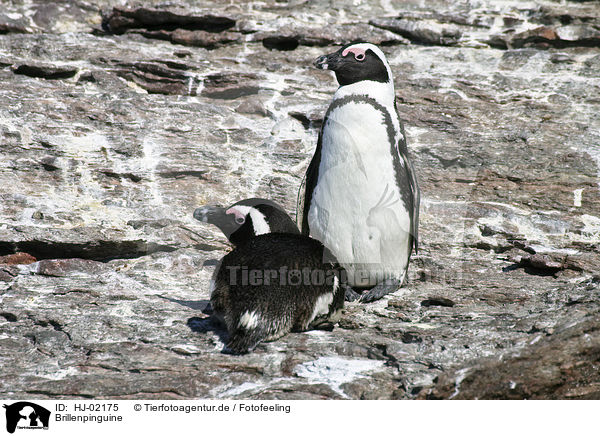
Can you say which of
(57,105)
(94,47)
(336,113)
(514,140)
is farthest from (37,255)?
(514,140)

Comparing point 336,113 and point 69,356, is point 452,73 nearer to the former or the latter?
point 336,113

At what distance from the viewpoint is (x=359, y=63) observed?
3979 mm

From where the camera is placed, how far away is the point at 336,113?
153 inches

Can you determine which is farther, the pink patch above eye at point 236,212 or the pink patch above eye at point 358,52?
the pink patch above eye at point 358,52

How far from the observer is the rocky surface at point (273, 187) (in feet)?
8.71

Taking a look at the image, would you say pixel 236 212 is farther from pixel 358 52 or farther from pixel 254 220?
pixel 358 52

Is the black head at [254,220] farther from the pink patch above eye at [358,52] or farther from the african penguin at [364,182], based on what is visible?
the pink patch above eye at [358,52]

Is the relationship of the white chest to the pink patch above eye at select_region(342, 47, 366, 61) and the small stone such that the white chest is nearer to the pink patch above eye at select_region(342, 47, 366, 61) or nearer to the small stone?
the pink patch above eye at select_region(342, 47, 366, 61)

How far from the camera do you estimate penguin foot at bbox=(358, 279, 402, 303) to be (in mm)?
3738

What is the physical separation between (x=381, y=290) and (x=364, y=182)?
0.61 metres
